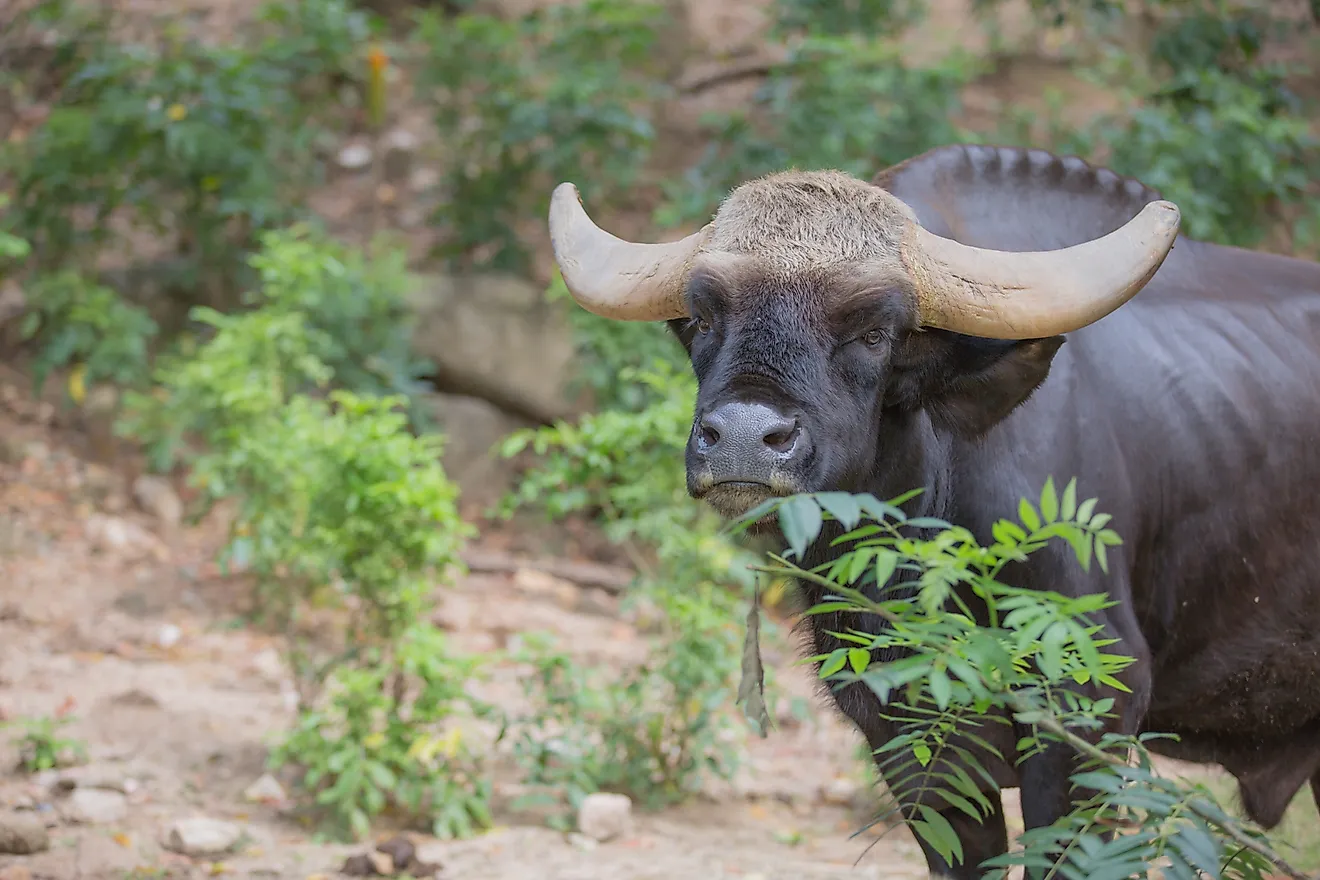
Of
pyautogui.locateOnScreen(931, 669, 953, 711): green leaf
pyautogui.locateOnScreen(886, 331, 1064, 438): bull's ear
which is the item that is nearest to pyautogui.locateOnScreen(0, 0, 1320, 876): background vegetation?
pyautogui.locateOnScreen(886, 331, 1064, 438): bull's ear

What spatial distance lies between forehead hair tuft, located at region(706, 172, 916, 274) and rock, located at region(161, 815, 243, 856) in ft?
9.53

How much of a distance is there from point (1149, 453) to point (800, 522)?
83.7 inches

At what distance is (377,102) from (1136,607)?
24.9ft

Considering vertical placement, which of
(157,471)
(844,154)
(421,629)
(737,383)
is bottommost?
(157,471)

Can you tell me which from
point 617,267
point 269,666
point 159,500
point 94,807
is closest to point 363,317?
point 159,500

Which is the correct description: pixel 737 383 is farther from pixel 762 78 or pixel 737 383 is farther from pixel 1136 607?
pixel 762 78

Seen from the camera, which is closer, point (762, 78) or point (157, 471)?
point (157, 471)

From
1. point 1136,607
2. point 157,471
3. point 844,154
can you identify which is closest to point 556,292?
point 844,154

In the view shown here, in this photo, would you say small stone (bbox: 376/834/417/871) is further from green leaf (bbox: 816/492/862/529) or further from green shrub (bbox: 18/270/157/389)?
green shrub (bbox: 18/270/157/389)

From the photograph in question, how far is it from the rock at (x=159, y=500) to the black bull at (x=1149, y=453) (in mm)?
5527

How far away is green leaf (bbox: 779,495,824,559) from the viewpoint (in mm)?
2006

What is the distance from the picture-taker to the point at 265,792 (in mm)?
5453

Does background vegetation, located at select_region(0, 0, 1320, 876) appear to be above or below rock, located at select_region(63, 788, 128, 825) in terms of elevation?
above

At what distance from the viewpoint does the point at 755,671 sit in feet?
8.11
